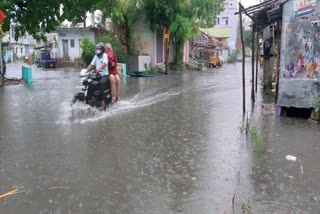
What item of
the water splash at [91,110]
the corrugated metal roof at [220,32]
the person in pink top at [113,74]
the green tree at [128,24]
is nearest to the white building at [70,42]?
the green tree at [128,24]

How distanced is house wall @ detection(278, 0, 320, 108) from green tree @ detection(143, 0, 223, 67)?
16986 millimetres

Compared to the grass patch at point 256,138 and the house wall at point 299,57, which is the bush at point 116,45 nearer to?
the house wall at point 299,57

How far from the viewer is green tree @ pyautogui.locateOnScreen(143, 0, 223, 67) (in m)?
25.4

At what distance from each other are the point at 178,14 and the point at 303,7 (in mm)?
17793

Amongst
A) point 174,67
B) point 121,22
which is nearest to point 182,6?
point 121,22

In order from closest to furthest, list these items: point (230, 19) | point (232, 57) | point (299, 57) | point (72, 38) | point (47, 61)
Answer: point (299, 57) → point (47, 61) → point (72, 38) → point (232, 57) → point (230, 19)

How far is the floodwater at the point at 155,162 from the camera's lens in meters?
4.09

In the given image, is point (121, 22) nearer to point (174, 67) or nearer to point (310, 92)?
point (174, 67)

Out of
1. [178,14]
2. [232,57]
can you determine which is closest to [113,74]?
[178,14]

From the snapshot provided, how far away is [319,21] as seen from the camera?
8.21m

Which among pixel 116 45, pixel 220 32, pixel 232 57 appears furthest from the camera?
pixel 220 32

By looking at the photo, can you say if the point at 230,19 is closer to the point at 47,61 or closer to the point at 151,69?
the point at 47,61

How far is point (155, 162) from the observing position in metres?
5.48

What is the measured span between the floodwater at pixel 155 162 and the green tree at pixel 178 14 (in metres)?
16.8
